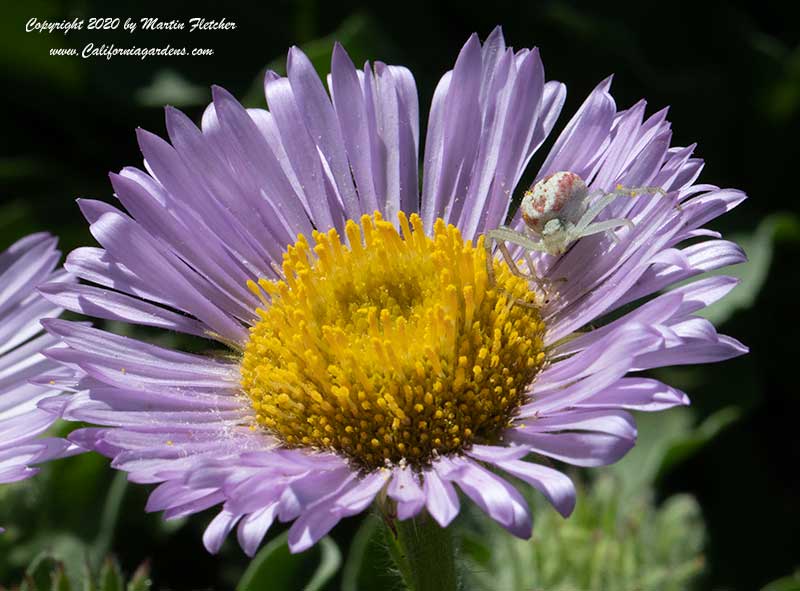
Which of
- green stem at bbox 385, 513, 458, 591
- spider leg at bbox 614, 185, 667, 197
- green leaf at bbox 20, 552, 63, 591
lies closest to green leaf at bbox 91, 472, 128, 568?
green leaf at bbox 20, 552, 63, 591

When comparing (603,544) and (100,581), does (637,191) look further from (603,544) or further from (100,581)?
(100,581)

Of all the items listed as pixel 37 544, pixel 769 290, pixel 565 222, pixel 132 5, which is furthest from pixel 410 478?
pixel 132 5

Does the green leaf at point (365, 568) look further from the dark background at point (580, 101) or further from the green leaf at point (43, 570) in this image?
the green leaf at point (43, 570)

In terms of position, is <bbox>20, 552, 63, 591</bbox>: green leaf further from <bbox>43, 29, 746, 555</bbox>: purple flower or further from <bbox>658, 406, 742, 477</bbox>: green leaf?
<bbox>658, 406, 742, 477</bbox>: green leaf

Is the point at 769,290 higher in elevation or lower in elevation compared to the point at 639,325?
lower

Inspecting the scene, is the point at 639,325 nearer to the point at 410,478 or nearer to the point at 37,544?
the point at 410,478

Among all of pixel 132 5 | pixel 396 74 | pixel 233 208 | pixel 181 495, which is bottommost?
pixel 181 495
